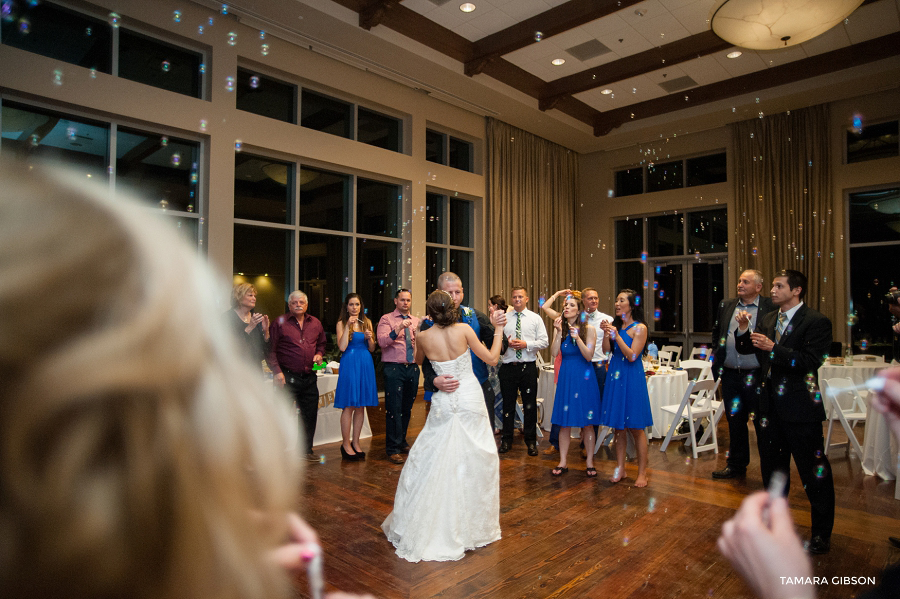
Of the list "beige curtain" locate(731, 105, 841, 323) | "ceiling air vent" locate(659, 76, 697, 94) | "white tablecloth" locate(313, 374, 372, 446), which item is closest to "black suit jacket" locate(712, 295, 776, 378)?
"white tablecloth" locate(313, 374, 372, 446)

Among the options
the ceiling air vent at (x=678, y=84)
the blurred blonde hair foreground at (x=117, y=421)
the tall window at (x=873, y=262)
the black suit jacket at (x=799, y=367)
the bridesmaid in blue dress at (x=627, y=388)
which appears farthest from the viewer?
the ceiling air vent at (x=678, y=84)

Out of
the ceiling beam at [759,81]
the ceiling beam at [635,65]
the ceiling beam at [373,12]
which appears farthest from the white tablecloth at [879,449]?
the ceiling beam at [373,12]

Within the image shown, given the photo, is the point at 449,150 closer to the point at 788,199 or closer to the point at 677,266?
the point at 677,266

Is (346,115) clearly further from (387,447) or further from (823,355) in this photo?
(823,355)

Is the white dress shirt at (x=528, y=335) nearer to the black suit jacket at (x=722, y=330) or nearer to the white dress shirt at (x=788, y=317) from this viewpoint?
the black suit jacket at (x=722, y=330)

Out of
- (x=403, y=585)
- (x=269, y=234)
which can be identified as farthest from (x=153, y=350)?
(x=269, y=234)

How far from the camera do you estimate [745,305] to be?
4723 mm

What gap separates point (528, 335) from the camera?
18.7 ft

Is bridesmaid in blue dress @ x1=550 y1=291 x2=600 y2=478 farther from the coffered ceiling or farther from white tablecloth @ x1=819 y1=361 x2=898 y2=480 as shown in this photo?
the coffered ceiling

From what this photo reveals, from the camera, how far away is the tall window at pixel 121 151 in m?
5.68

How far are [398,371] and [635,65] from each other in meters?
6.49

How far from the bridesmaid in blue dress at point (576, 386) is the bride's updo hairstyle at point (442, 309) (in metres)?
1.53

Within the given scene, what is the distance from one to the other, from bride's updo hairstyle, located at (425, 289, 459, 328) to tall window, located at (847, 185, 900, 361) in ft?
27.5

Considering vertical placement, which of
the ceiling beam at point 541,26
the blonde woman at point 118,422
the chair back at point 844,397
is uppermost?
the ceiling beam at point 541,26
